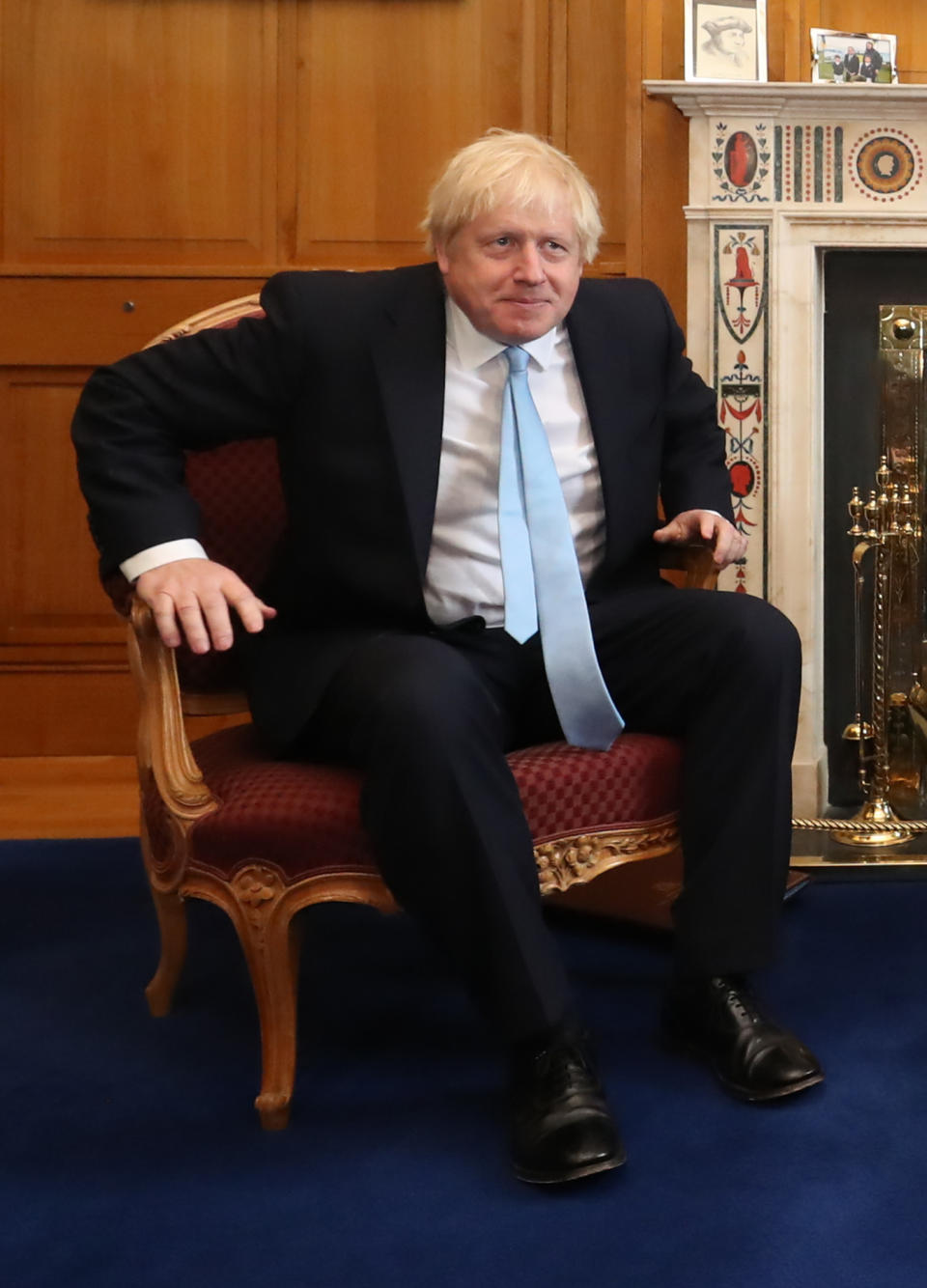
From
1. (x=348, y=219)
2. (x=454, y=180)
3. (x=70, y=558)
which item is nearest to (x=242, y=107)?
(x=348, y=219)

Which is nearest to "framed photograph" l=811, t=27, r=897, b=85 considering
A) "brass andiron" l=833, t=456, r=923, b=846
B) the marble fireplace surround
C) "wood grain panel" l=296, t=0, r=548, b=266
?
the marble fireplace surround

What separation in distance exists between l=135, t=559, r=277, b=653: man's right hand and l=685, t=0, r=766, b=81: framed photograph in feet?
5.94

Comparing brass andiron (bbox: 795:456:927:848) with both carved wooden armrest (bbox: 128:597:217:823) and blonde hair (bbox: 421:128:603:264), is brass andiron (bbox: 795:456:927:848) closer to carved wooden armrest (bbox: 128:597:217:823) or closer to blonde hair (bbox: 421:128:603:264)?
blonde hair (bbox: 421:128:603:264)

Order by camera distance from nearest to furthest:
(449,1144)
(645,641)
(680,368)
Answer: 1. (449,1144)
2. (645,641)
3. (680,368)

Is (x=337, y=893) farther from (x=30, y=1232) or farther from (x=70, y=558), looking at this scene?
(x=70, y=558)

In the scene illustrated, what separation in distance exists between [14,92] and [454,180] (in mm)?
1710

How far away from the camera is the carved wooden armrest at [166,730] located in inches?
60.4

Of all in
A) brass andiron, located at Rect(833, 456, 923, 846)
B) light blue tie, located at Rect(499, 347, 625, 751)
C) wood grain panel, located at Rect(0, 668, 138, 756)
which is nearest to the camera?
light blue tie, located at Rect(499, 347, 625, 751)

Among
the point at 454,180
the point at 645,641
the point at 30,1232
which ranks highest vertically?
A: the point at 454,180

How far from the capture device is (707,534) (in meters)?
1.75

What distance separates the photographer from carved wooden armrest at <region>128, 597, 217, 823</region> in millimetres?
1533

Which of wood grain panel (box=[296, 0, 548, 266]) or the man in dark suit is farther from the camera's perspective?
wood grain panel (box=[296, 0, 548, 266])

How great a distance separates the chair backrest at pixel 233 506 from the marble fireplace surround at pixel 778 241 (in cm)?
117

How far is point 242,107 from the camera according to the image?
2980 mm
